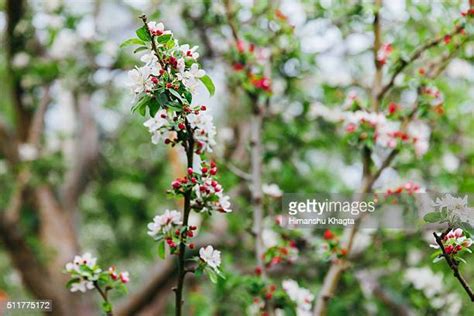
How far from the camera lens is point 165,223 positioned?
1.32 metres

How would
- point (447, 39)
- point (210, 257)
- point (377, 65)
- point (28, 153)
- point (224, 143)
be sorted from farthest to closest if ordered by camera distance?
point (28, 153) → point (224, 143) → point (377, 65) → point (447, 39) → point (210, 257)

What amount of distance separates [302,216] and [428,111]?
559 millimetres

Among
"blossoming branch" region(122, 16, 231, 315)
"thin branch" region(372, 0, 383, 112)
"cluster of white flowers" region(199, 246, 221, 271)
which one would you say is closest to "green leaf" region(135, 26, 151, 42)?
"blossoming branch" region(122, 16, 231, 315)

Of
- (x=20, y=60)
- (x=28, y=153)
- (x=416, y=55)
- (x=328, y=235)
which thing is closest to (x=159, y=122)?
(x=328, y=235)

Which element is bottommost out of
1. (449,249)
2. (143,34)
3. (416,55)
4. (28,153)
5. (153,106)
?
(449,249)

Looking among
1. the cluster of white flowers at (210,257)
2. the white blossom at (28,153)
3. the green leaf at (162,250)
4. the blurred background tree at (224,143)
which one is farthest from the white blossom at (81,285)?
the white blossom at (28,153)

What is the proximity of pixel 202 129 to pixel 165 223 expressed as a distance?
21cm

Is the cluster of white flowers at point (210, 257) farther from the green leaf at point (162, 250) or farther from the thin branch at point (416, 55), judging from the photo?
the thin branch at point (416, 55)

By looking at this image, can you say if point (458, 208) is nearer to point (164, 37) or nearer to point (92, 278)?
point (164, 37)

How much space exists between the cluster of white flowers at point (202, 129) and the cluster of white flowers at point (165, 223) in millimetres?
140

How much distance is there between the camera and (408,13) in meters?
2.37

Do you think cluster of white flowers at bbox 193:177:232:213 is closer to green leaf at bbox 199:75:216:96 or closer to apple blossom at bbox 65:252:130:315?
green leaf at bbox 199:75:216:96

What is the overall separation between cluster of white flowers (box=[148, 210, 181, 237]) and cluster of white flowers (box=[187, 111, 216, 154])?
5.5 inches

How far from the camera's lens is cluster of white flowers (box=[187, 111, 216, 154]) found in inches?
49.9
